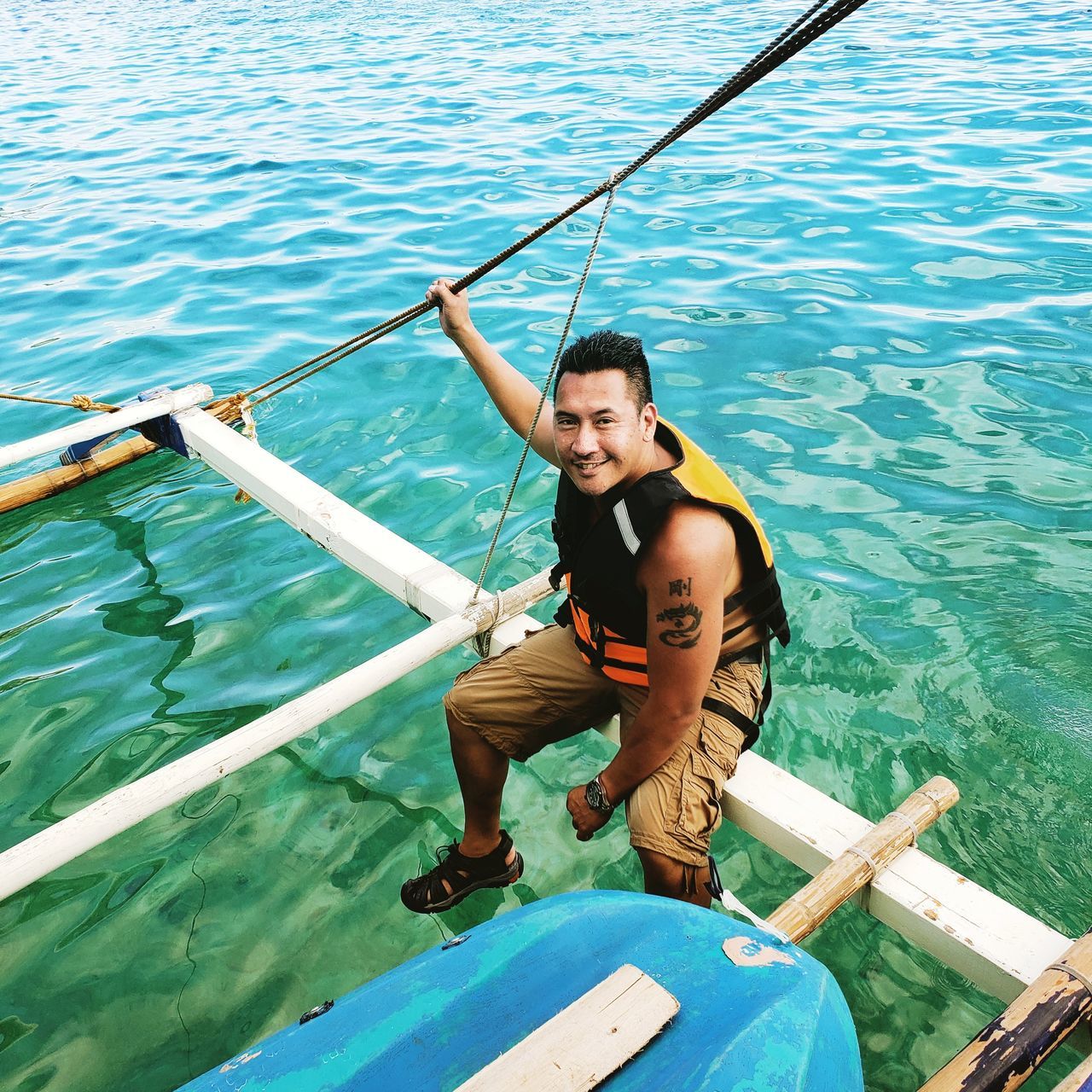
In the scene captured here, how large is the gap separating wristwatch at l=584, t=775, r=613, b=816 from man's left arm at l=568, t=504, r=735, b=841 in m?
0.22

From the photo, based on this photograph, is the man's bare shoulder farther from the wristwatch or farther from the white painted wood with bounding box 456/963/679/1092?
the white painted wood with bounding box 456/963/679/1092

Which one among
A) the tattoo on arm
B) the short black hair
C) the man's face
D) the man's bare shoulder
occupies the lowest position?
the tattoo on arm

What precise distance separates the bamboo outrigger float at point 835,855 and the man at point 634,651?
0.81 feet

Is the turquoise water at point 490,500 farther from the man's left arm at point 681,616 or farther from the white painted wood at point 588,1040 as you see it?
the white painted wood at point 588,1040

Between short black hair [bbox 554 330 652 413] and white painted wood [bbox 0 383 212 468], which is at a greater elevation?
short black hair [bbox 554 330 652 413]

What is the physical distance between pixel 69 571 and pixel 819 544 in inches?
159

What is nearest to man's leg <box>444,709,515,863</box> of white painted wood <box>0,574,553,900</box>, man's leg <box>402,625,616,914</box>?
man's leg <box>402,625,616,914</box>

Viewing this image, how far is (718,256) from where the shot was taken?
8.31 metres

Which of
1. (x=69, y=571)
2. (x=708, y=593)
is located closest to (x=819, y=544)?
(x=708, y=593)

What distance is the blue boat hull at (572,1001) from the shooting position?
1.89 metres

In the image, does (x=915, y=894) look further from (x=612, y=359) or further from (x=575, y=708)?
(x=612, y=359)

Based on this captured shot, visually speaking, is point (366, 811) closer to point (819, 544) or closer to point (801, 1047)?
point (801, 1047)

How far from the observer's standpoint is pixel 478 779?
3.16 m

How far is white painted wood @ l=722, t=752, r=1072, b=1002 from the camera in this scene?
248 centimetres
